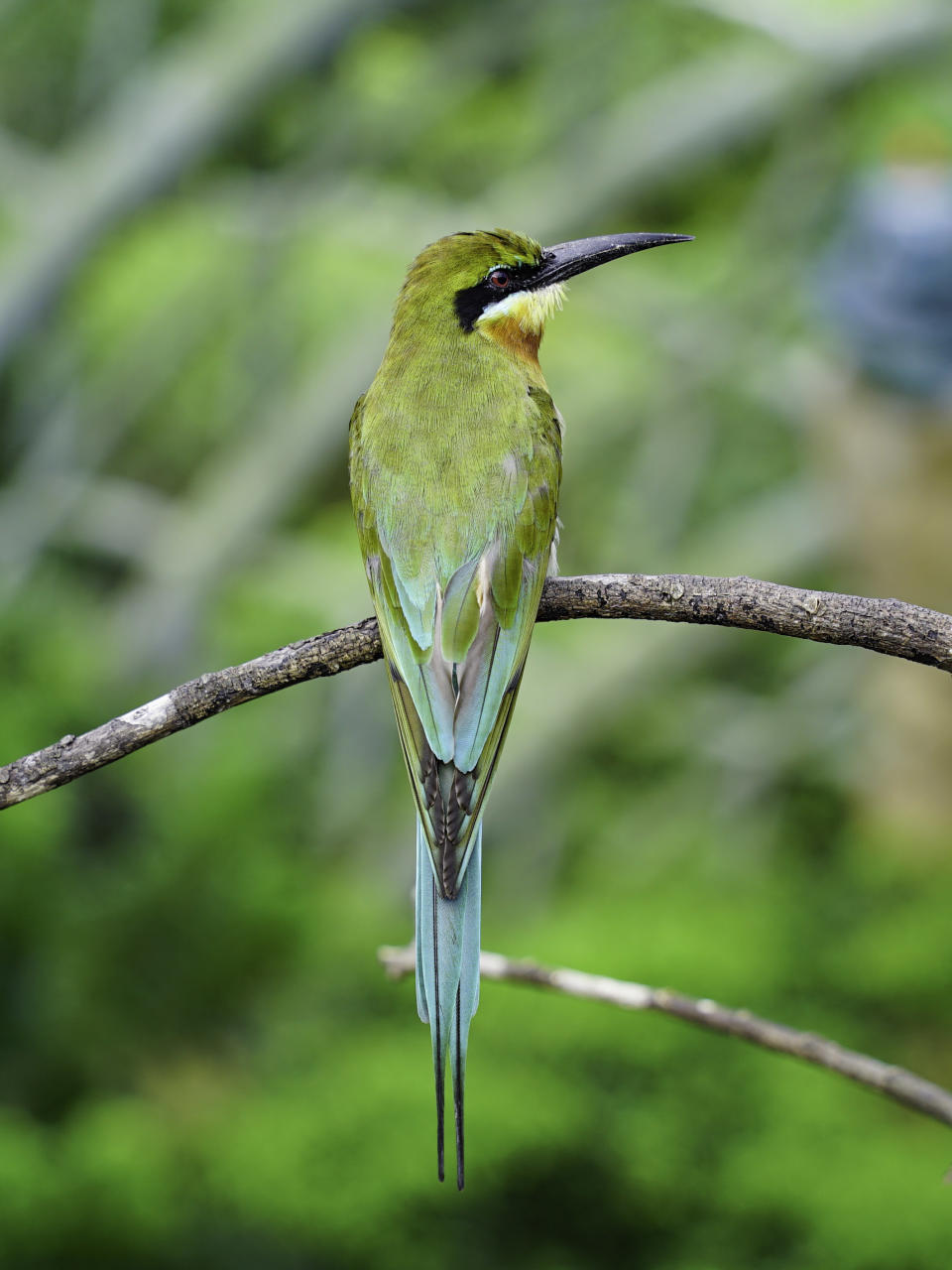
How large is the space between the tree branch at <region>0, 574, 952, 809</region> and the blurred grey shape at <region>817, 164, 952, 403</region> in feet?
11.9

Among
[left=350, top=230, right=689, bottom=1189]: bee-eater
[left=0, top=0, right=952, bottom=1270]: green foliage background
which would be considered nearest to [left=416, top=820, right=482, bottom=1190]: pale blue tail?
[left=350, top=230, right=689, bottom=1189]: bee-eater

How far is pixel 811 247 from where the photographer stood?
6.33 metres

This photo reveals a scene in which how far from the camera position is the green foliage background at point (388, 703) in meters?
3.38

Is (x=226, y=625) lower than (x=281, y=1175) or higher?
higher

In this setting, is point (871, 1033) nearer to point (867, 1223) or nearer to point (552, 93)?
point (867, 1223)

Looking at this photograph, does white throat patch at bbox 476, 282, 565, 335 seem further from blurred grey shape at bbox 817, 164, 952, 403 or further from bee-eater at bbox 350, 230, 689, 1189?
blurred grey shape at bbox 817, 164, 952, 403

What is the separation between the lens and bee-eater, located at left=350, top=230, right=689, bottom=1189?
5.40 feet

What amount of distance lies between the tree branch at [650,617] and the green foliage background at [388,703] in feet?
6.85

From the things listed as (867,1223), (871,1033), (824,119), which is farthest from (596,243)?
(824,119)

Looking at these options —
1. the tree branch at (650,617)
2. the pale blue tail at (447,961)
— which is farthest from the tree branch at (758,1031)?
the tree branch at (650,617)

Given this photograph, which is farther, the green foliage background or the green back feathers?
the green foliage background

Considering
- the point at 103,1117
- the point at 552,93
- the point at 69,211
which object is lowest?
the point at 103,1117

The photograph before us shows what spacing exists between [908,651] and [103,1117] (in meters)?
2.59

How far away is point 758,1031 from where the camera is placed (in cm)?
152
